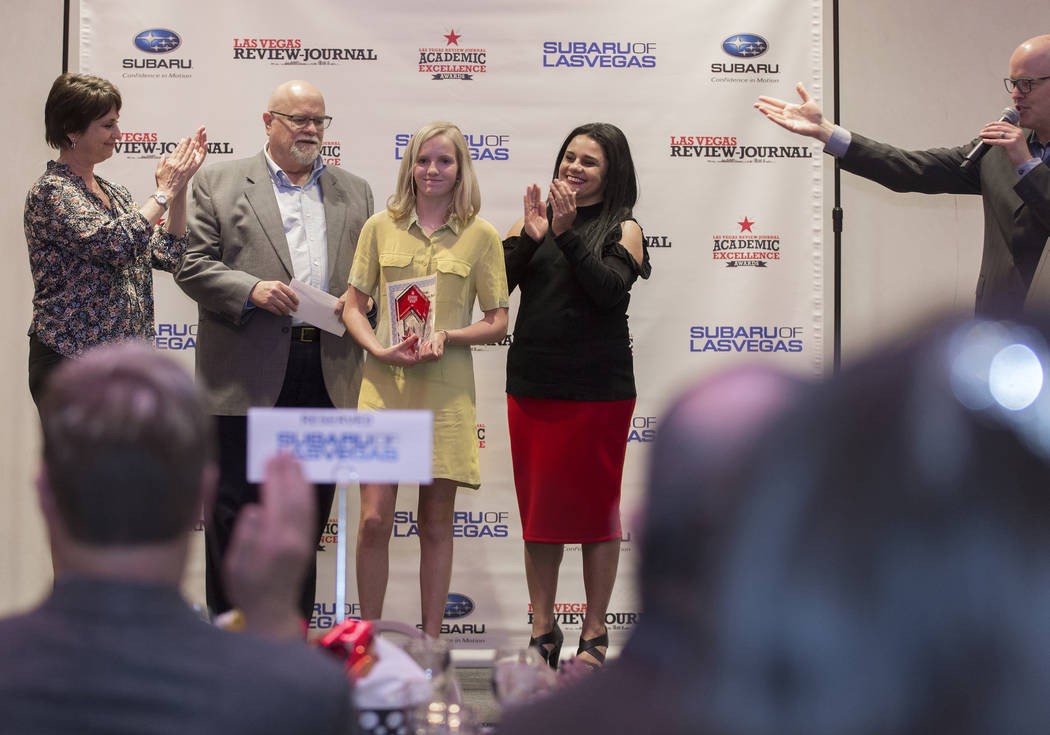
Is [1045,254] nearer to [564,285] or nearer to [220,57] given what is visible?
[564,285]

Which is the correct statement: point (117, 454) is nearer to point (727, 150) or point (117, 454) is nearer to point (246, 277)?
point (246, 277)

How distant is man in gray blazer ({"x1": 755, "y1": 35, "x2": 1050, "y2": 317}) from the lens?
3436 mm

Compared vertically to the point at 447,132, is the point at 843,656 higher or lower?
lower

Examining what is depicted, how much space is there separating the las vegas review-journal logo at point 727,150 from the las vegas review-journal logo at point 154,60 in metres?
2.10

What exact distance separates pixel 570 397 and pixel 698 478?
3127mm

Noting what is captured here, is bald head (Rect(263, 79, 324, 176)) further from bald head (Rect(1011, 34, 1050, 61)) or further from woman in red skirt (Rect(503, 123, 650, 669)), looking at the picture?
bald head (Rect(1011, 34, 1050, 61))

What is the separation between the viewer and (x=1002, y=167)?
3684mm

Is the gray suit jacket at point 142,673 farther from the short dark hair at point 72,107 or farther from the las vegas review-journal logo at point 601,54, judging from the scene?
the las vegas review-journal logo at point 601,54

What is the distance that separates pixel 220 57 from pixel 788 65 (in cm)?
240

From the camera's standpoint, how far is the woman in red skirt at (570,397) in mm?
3510

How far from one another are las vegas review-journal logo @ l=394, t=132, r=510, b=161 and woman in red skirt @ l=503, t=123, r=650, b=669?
34.6 inches

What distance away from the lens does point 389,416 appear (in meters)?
1.54

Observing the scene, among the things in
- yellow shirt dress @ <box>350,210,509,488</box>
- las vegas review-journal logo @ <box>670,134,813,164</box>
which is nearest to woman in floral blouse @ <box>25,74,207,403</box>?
yellow shirt dress @ <box>350,210,509,488</box>

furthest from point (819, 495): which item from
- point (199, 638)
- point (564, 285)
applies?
point (564, 285)
